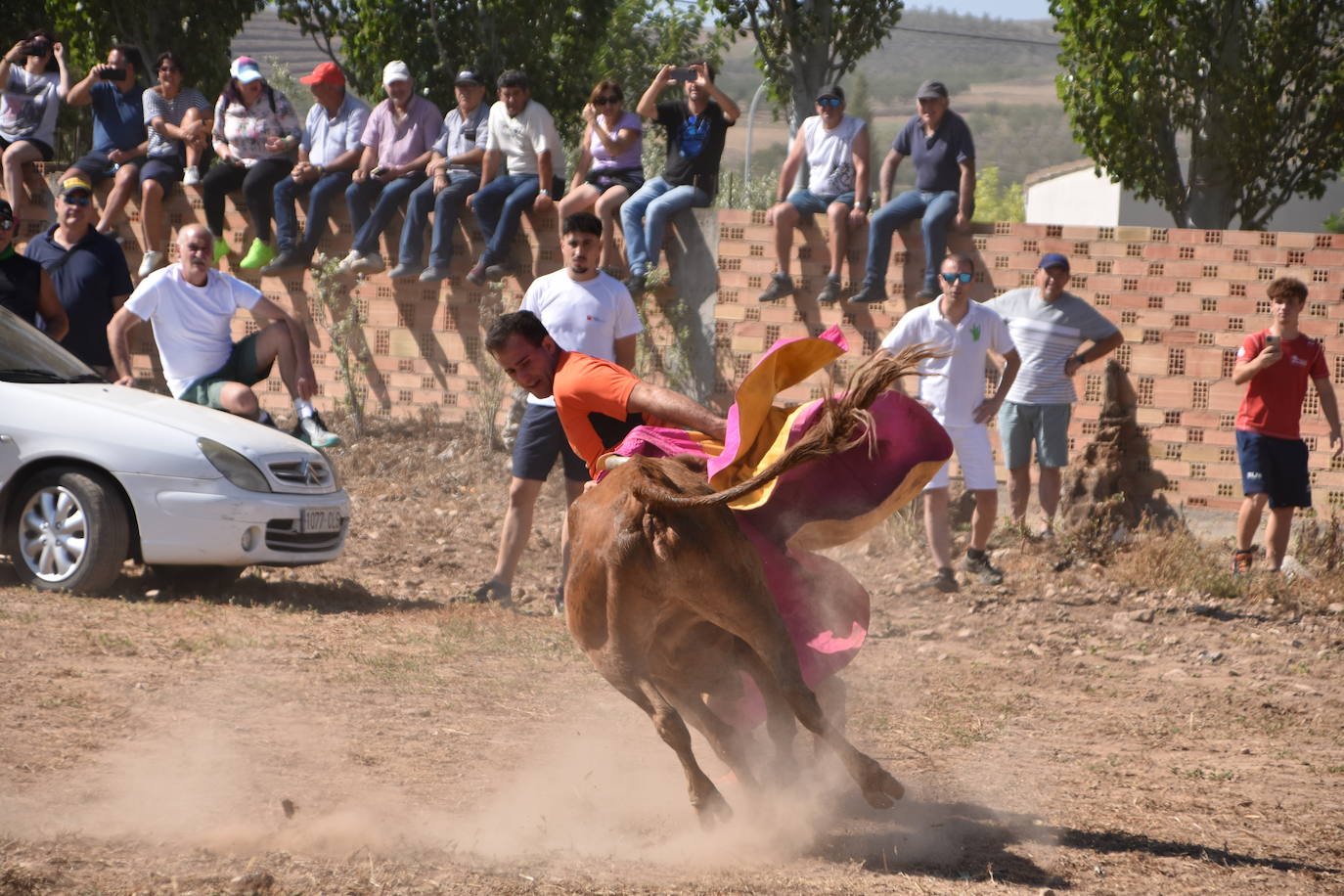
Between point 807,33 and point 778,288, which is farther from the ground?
point 807,33

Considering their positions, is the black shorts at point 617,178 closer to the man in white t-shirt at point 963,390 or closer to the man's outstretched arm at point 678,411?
the man in white t-shirt at point 963,390

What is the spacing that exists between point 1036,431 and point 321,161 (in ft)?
21.2

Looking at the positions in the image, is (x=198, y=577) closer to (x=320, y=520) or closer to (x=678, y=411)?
(x=320, y=520)

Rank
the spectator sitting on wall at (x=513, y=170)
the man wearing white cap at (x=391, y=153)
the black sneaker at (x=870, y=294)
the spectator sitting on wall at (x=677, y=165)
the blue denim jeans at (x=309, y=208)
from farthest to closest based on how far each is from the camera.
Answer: the blue denim jeans at (x=309, y=208), the man wearing white cap at (x=391, y=153), the spectator sitting on wall at (x=513, y=170), the spectator sitting on wall at (x=677, y=165), the black sneaker at (x=870, y=294)

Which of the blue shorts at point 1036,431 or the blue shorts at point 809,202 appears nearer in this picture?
the blue shorts at point 1036,431

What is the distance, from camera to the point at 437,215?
39.1ft

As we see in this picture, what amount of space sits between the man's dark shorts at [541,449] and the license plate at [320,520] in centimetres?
108

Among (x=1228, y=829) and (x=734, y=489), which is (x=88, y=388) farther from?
(x=1228, y=829)

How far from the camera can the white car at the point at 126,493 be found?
7.89 m

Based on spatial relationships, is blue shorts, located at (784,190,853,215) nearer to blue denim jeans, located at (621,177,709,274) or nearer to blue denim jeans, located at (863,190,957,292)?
blue denim jeans, located at (863,190,957,292)

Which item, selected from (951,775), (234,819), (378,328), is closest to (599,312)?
(951,775)

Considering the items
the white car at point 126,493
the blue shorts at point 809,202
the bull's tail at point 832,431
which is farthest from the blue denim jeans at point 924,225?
the bull's tail at point 832,431

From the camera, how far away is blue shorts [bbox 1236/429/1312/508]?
907 centimetres

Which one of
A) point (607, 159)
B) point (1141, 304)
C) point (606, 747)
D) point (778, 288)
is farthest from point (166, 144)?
Answer: point (606, 747)
